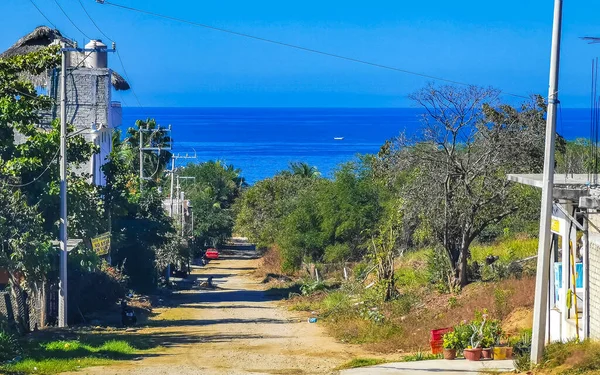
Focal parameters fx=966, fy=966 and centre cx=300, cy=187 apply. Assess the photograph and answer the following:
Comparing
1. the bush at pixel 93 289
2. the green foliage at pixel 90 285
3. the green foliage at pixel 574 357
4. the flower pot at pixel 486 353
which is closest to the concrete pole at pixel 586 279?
the green foliage at pixel 574 357

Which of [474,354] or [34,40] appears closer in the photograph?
[474,354]

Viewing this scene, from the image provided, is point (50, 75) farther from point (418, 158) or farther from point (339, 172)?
point (418, 158)

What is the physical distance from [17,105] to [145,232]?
608 inches

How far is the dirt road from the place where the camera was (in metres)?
21.1

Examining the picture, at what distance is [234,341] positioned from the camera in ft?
87.4

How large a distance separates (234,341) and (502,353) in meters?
9.45

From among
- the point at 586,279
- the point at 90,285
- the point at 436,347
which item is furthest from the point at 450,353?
the point at 90,285

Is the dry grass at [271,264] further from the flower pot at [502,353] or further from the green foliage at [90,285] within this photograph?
the flower pot at [502,353]

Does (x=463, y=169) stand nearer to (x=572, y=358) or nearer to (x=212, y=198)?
(x=572, y=358)

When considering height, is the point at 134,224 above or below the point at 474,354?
above

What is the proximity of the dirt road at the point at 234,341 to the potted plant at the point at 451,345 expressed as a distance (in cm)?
241

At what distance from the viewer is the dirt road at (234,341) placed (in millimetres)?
21125

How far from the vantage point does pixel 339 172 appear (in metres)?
50.7

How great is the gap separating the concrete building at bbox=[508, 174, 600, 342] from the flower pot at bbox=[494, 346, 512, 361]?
82 centimetres
